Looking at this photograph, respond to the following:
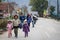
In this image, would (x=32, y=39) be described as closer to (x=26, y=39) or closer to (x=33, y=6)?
(x=26, y=39)

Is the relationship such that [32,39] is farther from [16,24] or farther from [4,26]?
[4,26]

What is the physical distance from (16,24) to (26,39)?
164cm

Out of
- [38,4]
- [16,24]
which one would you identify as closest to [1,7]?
[16,24]

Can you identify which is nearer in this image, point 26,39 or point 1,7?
point 26,39

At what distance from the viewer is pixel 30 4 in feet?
554

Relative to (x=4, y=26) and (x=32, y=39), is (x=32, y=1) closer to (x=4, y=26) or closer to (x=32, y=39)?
(x=4, y=26)

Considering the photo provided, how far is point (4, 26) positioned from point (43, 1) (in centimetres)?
12948

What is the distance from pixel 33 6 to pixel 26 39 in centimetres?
14311

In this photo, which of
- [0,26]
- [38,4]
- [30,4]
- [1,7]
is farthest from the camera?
[30,4]

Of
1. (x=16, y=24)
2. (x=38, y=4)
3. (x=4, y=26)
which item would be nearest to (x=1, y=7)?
(x=4, y=26)

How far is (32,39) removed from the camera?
18844mm

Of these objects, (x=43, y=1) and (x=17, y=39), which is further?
(x=43, y=1)

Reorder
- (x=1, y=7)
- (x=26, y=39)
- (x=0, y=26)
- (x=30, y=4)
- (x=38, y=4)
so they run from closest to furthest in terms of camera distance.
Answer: (x=26, y=39), (x=0, y=26), (x=1, y=7), (x=38, y=4), (x=30, y=4)

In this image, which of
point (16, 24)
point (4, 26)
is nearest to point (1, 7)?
point (4, 26)
